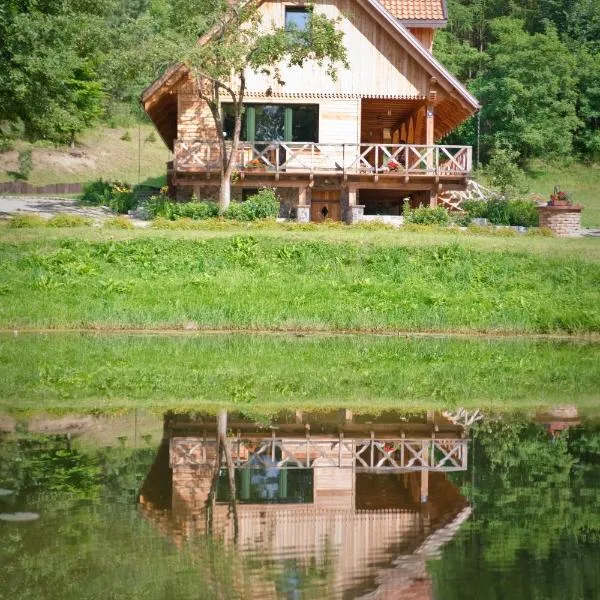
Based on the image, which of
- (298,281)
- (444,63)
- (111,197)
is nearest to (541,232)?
(298,281)

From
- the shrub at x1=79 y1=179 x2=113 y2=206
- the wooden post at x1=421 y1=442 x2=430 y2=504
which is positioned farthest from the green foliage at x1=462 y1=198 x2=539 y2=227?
the wooden post at x1=421 y1=442 x2=430 y2=504

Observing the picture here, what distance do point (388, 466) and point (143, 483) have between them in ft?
7.85

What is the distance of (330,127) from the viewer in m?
36.5

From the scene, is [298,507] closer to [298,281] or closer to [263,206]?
[298,281]

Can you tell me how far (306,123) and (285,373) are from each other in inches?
820

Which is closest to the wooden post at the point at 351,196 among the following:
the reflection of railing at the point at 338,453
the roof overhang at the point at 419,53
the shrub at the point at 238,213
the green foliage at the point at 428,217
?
the green foliage at the point at 428,217

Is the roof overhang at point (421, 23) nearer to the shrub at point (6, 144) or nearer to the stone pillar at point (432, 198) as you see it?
the stone pillar at point (432, 198)

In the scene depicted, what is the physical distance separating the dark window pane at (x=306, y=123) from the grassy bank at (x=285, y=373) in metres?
15.5

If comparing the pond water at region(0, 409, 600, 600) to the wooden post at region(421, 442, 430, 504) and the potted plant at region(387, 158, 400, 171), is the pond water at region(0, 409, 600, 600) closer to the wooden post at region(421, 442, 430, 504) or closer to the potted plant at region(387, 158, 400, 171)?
the wooden post at region(421, 442, 430, 504)

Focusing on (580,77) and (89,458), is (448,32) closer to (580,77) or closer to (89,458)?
(580,77)

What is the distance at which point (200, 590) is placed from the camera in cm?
715

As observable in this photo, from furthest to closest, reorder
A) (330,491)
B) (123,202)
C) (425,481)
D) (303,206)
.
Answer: (123,202)
(303,206)
(425,481)
(330,491)

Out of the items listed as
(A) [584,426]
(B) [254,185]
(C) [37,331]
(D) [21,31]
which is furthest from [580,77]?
(A) [584,426]

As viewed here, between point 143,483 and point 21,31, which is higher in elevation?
point 21,31
